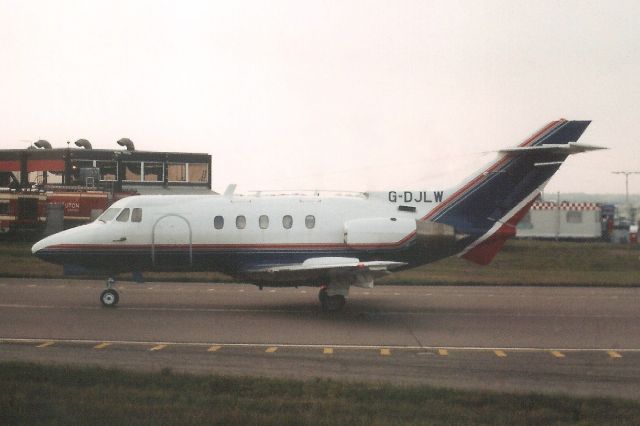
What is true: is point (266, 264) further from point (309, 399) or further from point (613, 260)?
point (613, 260)

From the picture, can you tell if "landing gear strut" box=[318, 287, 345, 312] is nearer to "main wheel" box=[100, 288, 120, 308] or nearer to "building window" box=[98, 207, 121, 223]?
"main wheel" box=[100, 288, 120, 308]

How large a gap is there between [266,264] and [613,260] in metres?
26.0

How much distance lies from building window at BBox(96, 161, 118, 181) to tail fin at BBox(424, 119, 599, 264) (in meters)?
38.6

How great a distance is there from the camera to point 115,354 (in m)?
16.5

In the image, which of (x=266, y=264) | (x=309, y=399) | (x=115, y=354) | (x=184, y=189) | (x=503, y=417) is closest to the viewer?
(x=503, y=417)

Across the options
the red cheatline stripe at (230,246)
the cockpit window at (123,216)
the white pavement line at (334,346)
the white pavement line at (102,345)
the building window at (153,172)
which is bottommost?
the white pavement line at (334,346)

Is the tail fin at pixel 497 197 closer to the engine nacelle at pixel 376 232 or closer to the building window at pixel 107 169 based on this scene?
the engine nacelle at pixel 376 232

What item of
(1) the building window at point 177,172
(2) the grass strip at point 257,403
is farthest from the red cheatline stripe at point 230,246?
(1) the building window at point 177,172

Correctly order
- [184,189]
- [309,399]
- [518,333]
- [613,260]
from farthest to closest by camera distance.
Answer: [184,189] < [613,260] < [518,333] < [309,399]

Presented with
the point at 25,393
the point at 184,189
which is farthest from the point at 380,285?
the point at 184,189

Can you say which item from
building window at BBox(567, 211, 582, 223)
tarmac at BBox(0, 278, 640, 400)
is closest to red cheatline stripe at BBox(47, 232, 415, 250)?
tarmac at BBox(0, 278, 640, 400)

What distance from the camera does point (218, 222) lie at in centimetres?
2406

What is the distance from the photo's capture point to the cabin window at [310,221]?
2397cm

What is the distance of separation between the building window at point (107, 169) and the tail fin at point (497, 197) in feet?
127
